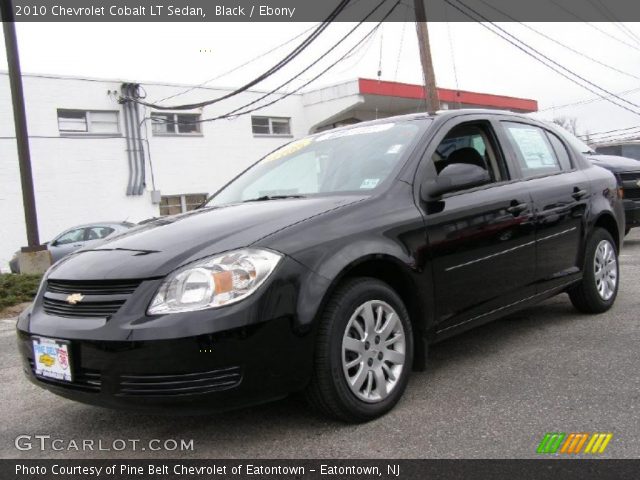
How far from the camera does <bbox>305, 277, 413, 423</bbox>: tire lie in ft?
8.98

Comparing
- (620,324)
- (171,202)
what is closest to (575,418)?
(620,324)

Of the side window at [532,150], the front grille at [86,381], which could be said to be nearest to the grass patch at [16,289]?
the front grille at [86,381]

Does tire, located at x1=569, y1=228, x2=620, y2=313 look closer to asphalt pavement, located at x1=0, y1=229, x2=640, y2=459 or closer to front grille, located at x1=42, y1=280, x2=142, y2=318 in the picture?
asphalt pavement, located at x1=0, y1=229, x2=640, y2=459

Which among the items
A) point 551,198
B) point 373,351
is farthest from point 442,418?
point 551,198

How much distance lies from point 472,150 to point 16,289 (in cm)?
635

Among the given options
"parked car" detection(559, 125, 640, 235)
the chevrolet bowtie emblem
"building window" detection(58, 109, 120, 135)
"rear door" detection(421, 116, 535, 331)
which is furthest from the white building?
"rear door" detection(421, 116, 535, 331)

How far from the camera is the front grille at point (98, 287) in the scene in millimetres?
2631

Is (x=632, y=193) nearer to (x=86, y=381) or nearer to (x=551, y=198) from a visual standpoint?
(x=551, y=198)

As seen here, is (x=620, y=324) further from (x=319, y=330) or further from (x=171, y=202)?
(x=171, y=202)

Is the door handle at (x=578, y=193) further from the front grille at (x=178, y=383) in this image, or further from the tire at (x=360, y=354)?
the front grille at (x=178, y=383)

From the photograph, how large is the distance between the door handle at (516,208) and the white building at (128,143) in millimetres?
15278

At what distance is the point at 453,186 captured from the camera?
11.0 feet

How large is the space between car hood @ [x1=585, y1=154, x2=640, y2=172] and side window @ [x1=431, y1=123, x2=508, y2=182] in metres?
5.05

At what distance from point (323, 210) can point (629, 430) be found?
1729 millimetres
